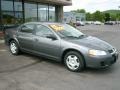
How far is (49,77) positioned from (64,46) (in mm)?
1257

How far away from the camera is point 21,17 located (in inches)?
664

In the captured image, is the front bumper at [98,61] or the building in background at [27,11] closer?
the front bumper at [98,61]

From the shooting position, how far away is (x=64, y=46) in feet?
21.9

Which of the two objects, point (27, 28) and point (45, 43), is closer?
point (45, 43)

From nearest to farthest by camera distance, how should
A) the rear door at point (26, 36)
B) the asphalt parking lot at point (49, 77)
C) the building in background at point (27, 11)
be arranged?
the asphalt parking lot at point (49, 77) < the rear door at point (26, 36) < the building in background at point (27, 11)

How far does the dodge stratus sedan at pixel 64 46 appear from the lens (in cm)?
625

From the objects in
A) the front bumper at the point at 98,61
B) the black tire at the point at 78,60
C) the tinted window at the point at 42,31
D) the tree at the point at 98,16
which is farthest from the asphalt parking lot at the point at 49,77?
the tree at the point at 98,16

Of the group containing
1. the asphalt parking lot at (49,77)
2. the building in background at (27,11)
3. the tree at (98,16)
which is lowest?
the asphalt parking lot at (49,77)

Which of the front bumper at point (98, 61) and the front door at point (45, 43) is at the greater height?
the front door at point (45, 43)

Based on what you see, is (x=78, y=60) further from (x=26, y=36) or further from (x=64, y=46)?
(x=26, y=36)

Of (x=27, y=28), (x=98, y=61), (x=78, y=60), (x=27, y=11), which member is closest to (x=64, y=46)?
(x=78, y=60)

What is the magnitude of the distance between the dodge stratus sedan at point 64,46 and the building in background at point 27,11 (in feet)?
24.1

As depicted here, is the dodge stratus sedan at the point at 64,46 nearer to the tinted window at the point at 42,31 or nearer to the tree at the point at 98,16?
the tinted window at the point at 42,31

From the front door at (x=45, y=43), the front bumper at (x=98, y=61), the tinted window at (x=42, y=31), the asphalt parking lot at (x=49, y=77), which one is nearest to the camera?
the asphalt parking lot at (x=49, y=77)
